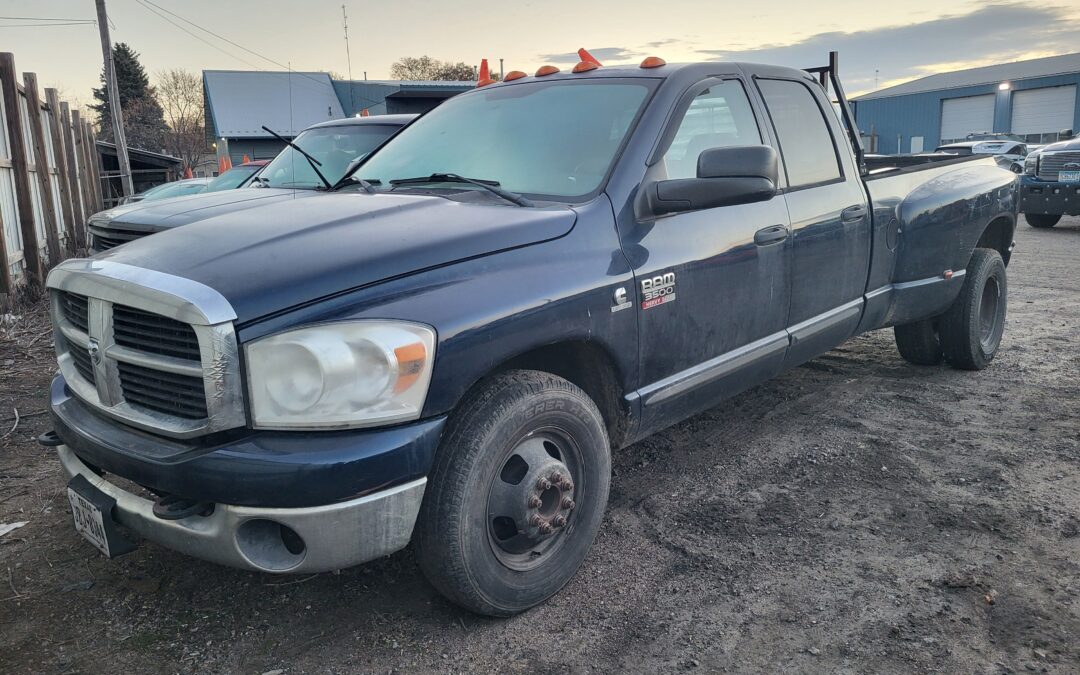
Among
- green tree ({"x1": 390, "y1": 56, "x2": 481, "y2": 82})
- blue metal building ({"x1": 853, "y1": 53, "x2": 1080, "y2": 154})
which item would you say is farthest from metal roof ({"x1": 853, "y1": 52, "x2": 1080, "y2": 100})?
green tree ({"x1": 390, "y1": 56, "x2": 481, "y2": 82})

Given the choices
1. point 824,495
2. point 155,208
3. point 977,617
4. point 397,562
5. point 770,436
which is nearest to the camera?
point 977,617

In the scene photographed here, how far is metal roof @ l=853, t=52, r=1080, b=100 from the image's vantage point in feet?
143

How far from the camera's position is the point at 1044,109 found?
42.5 meters

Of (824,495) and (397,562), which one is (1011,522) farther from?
(397,562)

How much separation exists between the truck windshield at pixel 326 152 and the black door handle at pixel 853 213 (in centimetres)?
426

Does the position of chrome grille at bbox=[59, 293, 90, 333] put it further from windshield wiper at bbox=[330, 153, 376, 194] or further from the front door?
the front door

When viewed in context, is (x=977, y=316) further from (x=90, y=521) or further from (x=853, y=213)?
(x=90, y=521)

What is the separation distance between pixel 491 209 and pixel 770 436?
2.19m

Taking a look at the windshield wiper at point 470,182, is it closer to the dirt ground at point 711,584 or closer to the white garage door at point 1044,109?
the dirt ground at point 711,584

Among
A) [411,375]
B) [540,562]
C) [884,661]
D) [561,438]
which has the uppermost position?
[411,375]

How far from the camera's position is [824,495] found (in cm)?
351

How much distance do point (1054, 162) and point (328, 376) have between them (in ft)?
45.0

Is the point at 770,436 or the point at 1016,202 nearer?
the point at 770,436

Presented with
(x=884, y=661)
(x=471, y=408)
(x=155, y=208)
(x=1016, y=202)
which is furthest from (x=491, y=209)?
(x=1016, y=202)
